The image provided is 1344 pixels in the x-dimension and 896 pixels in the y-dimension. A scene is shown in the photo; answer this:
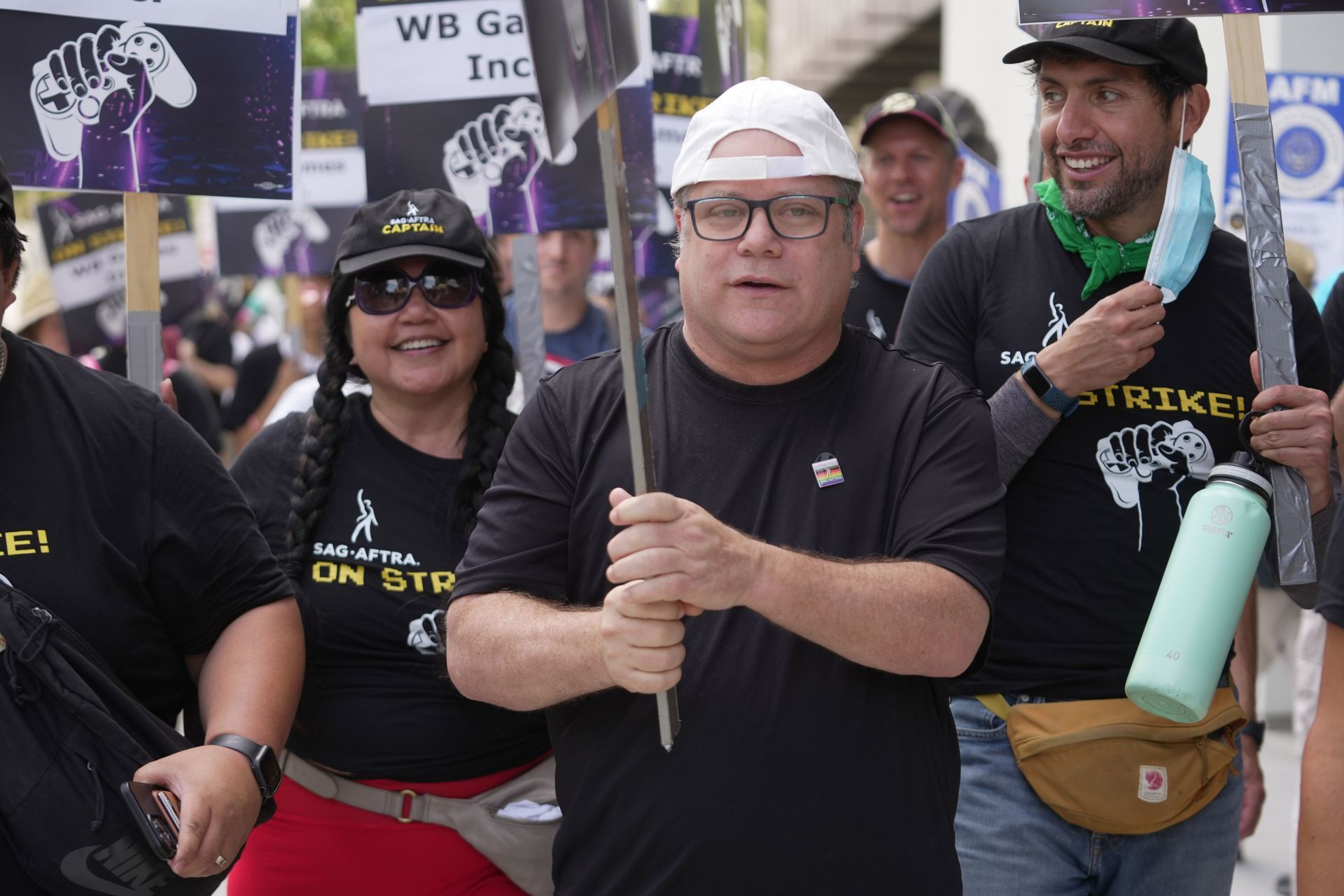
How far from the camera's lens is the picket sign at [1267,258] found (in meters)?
2.64

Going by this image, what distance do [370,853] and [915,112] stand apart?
3.21 metres

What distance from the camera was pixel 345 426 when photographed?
3.35 m

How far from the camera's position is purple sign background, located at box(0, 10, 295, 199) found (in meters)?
3.20

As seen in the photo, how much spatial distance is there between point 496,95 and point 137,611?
1.96 m

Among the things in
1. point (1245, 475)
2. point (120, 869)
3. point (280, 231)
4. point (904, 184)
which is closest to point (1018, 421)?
point (1245, 475)

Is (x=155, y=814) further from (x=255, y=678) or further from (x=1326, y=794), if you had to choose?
(x=1326, y=794)

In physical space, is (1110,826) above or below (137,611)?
below

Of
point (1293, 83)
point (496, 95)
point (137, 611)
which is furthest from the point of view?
point (1293, 83)

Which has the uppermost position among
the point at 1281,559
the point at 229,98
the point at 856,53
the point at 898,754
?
the point at 856,53

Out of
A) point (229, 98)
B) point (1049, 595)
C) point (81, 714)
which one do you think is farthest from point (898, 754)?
point (229, 98)

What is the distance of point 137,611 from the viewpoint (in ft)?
8.34

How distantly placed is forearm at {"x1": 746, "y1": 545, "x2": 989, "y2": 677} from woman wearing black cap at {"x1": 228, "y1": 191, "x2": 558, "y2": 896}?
1137 mm

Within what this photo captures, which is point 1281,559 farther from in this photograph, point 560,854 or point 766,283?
point 560,854

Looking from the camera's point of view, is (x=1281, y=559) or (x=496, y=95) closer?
(x=1281, y=559)
